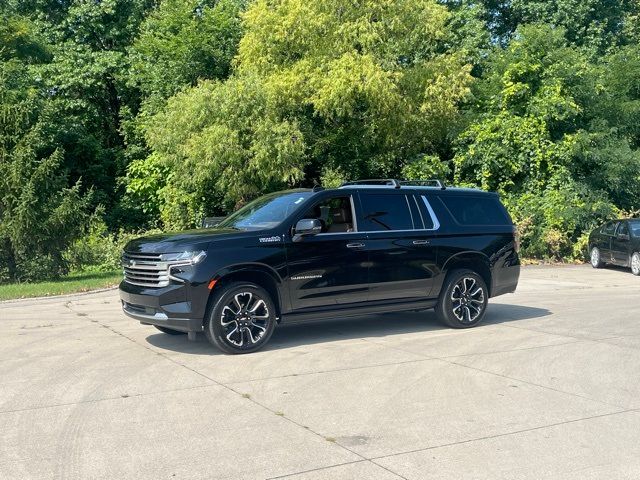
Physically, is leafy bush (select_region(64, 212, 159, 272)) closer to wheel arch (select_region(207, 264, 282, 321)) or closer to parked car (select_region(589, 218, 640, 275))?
wheel arch (select_region(207, 264, 282, 321))

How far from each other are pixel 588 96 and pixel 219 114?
1415cm

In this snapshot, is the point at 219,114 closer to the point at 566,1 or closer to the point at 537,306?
the point at 537,306

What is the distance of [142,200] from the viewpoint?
31297mm

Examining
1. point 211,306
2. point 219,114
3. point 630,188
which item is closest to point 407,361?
point 211,306

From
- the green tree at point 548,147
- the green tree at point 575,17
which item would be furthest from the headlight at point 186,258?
the green tree at point 575,17

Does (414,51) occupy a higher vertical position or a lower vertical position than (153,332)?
higher

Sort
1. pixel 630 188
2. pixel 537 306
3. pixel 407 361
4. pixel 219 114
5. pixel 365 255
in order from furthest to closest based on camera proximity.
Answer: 1. pixel 630 188
2. pixel 219 114
3. pixel 537 306
4. pixel 365 255
5. pixel 407 361

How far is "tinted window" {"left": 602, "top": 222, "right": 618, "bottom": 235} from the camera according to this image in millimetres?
22016

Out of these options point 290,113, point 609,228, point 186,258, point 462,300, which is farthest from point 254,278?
point 290,113

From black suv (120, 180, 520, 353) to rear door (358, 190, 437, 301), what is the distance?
16 mm

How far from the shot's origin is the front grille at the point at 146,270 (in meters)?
8.56

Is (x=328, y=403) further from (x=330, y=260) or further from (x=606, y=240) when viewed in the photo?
(x=606, y=240)

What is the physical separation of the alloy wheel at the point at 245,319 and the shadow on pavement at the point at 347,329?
14.4 inches

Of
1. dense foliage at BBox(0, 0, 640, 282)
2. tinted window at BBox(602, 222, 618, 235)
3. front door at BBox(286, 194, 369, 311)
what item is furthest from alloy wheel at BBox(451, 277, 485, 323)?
tinted window at BBox(602, 222, 618, 235)
